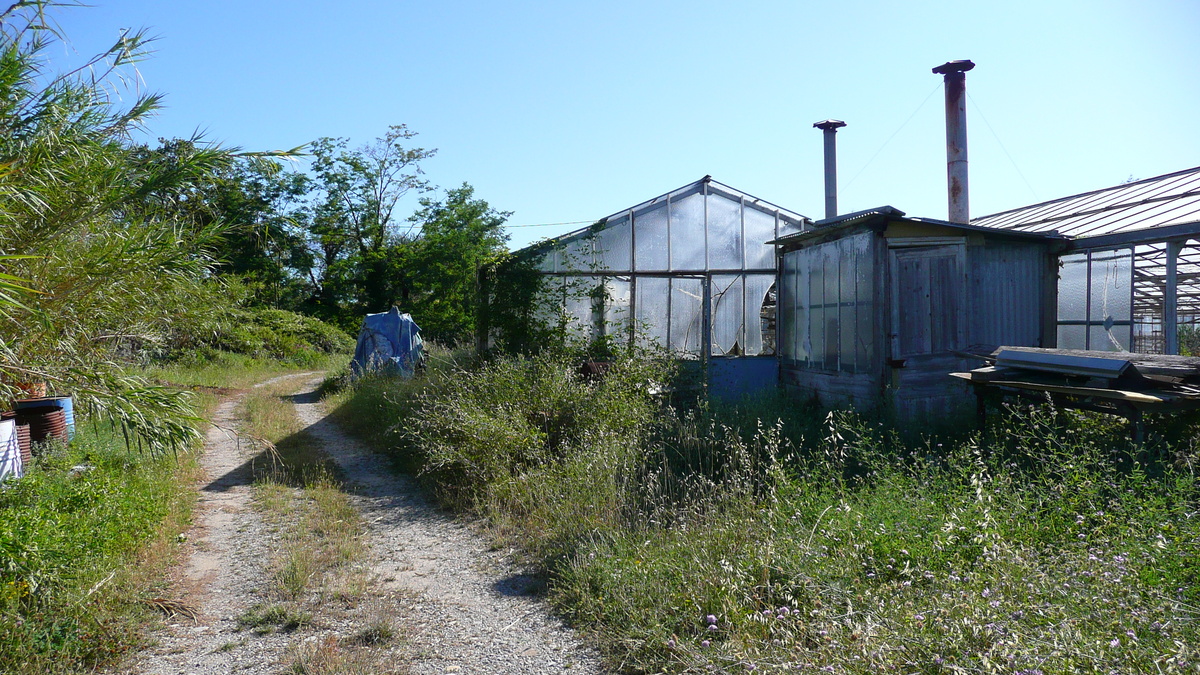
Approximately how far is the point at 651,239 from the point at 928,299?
4.90 meters

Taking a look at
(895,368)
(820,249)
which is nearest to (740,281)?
(820,249)

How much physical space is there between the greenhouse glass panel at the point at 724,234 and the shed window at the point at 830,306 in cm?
124

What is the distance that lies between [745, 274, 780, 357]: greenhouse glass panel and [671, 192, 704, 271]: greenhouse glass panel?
96 centimetres

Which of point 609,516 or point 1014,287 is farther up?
point 1014,287

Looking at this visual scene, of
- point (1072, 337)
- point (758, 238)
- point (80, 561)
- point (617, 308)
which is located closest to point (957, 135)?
point (758, 238)

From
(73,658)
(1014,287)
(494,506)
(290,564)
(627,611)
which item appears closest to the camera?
(73,658)

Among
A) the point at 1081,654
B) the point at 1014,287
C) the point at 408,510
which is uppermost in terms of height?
the point at 1014,287

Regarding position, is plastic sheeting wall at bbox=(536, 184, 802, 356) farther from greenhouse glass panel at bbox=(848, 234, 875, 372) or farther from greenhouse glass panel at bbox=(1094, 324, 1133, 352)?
greenhouse glass panel at bbox=(1094, 324, 1133, 352)

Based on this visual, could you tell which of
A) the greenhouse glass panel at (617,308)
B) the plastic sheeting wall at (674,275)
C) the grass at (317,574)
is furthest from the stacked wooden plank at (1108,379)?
the greenhouse glass panel at (617,308)

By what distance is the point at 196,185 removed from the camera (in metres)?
6.21

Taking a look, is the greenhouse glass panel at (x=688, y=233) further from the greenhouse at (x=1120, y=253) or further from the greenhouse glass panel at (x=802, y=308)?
the greenhouse at (x=1120, y=253)

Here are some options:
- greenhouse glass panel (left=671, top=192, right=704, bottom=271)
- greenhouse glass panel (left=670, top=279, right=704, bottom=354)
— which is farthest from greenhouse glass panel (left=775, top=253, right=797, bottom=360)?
greenhouse glass panel (left=671, top=192, right=704, bottom=271)

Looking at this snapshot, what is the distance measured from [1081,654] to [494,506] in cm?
488

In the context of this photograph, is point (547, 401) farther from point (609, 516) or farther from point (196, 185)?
point (196, 185)
